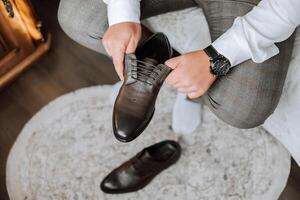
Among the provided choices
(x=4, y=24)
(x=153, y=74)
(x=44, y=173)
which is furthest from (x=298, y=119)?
(x=4, y=24)

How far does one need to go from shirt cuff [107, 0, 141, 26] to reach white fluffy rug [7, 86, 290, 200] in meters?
0.42

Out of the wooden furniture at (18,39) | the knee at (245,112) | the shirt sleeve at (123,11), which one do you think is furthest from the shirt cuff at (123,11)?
the wooden furniture at (18,39)

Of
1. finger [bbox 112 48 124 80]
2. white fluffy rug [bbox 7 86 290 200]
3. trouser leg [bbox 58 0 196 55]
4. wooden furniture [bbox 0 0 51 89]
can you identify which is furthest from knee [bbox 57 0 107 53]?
white fluffy rug [bbox 7 86 290 200]

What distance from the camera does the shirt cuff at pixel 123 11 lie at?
0.81 metres

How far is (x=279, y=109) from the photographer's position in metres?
0.93

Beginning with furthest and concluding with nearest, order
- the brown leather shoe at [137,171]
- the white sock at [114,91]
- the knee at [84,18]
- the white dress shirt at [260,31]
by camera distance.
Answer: the white sock at [114,91] → the brown leather shoe at [137,171] → the knee at [84,18] → the white dress shirt at [260,31]

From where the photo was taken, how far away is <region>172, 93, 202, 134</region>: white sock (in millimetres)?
1108

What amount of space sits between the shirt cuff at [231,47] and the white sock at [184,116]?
13.8 inches

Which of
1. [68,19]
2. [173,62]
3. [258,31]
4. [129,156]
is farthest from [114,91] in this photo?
[258,31]

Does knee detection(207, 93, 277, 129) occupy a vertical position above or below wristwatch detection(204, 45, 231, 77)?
below

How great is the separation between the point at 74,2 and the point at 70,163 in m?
0.47

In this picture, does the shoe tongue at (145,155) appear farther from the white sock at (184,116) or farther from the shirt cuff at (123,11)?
the shirt cuff at (123,11)

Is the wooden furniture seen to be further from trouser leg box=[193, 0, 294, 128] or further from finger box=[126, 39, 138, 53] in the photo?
trouser leg box=[193, 0, 294, 128]

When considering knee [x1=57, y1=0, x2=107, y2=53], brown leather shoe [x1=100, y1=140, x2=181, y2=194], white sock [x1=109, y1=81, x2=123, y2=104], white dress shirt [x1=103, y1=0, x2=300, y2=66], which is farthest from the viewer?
white sock [x1=109, y1=81, x2=123, y2=104]
